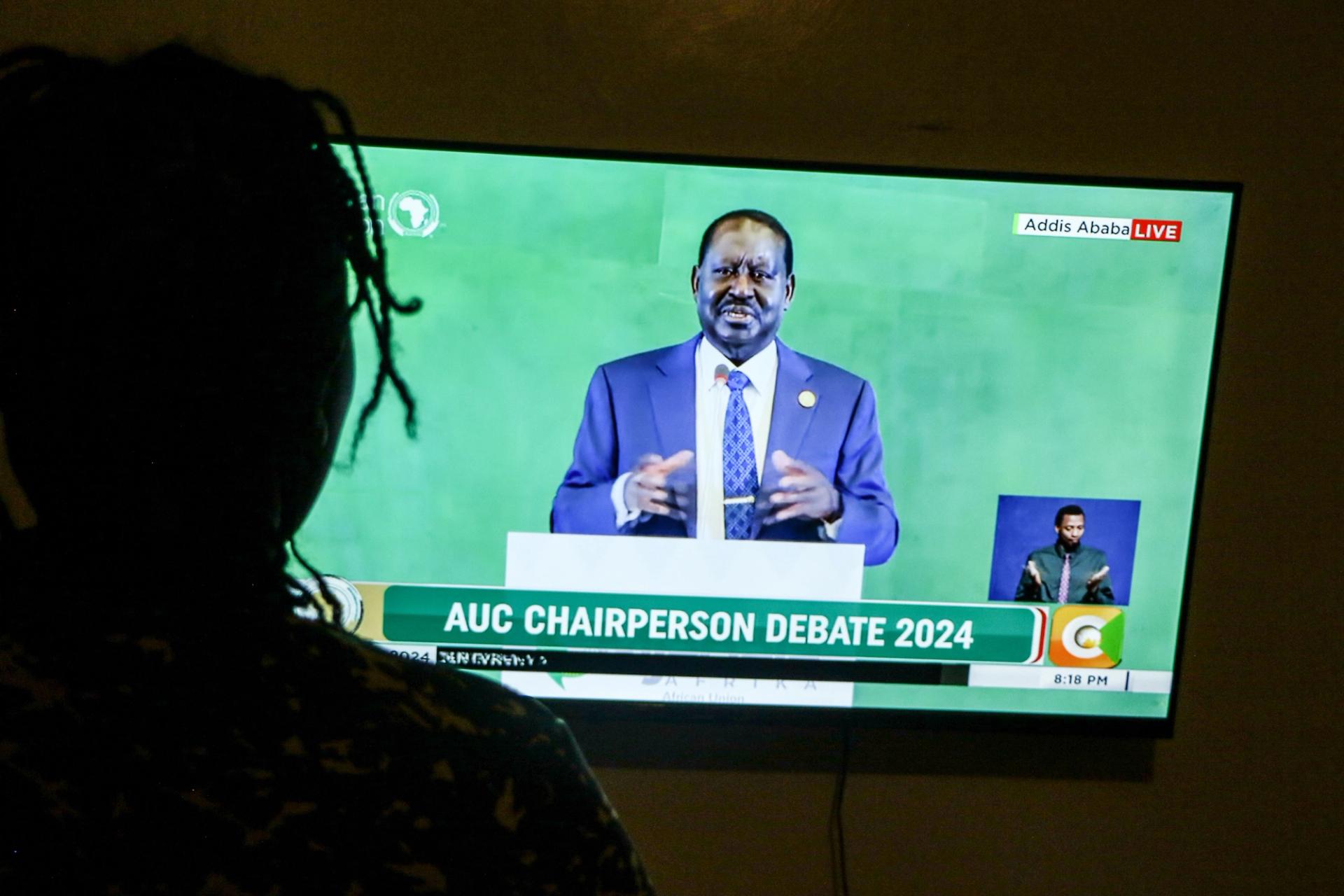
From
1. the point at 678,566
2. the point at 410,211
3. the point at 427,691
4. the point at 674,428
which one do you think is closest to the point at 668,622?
the point at 678,566

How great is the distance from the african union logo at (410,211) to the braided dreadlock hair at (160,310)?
1.29 m

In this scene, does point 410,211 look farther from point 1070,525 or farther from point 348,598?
point 1070,525

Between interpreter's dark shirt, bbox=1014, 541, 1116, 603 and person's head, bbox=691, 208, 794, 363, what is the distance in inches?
26.2

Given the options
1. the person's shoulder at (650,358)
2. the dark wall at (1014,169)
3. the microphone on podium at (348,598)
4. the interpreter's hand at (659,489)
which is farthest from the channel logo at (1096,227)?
the microphone on podium at (348,598)

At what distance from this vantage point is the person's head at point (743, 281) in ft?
6.77

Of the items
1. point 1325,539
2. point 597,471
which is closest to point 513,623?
point 597,471

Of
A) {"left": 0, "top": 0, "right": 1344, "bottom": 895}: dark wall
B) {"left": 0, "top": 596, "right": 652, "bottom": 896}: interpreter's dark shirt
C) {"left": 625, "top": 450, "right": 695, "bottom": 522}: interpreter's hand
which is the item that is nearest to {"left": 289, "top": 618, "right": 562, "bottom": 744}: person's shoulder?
{"left": 0, "top": 596, "right": 652, "bottom": 896}: interpreter's dark shirt

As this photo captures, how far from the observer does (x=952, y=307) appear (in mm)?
2098

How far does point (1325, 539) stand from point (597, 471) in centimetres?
149

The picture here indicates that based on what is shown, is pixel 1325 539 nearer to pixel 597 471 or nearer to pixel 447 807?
pixel 597 471

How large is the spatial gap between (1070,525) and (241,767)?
181 cm

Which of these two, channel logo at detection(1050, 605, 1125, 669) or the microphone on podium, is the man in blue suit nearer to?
the microphone on podium

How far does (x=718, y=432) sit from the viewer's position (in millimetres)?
2100

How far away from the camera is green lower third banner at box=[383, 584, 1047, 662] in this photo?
212 centimetres
